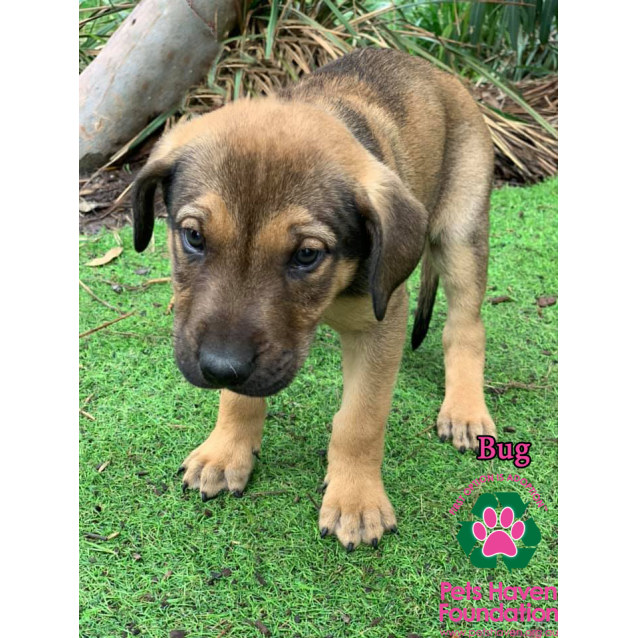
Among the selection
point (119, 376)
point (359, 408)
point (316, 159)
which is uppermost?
point (316, 159)

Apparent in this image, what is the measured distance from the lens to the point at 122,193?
631 centimetres

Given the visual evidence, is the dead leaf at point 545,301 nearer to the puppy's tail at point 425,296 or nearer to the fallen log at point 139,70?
the puppy's tail at point 425,296

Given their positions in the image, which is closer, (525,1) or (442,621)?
(442,621)

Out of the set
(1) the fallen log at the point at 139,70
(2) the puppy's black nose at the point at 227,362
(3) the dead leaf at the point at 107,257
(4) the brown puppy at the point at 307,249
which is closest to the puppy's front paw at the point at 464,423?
(4) the brown puppy at the point at 307,249

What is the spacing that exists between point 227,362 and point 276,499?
4.20 feet

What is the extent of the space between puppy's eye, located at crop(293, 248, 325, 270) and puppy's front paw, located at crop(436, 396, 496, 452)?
173 centimetres

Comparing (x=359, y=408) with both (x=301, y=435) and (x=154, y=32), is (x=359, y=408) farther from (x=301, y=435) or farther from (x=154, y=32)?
(x=154, y=32)

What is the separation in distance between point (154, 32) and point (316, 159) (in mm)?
4275

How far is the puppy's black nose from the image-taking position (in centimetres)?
249

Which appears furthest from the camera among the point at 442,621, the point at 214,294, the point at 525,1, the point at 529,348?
the point at 525,1

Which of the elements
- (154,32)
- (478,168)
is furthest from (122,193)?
(478,168)

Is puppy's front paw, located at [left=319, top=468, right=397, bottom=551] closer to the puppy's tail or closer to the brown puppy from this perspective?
the brown puppy

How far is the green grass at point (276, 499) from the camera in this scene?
296 cm

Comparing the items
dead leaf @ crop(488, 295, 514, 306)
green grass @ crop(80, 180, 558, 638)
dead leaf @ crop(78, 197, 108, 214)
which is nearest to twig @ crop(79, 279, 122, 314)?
green grass @ crop(80, 180, 558, 638)
